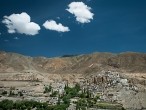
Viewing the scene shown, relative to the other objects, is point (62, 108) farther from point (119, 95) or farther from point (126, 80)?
point (126, 80)

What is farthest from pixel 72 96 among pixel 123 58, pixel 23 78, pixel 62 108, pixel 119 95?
pixel 123 58

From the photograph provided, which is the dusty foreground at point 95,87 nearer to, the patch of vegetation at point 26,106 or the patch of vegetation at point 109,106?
the patch of vegetation at point 109,106

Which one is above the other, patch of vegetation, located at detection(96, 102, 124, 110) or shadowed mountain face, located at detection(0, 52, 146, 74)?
shadowed mountain face, located at detection(0, 52, 146, 74)

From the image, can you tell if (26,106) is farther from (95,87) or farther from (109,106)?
(95,87)

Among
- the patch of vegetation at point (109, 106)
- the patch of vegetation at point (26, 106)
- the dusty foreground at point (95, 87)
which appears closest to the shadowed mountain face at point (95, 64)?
the dusty foreground at point (95, 87)

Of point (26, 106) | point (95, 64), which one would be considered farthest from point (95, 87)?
point (95, 64)

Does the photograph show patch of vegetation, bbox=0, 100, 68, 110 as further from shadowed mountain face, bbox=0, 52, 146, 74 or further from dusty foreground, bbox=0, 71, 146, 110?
shadowed mountain face, bbox=0, 52, 146, 74

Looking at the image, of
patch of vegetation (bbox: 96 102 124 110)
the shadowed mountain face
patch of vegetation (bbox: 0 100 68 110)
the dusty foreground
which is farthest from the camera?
the shadowed mountain face

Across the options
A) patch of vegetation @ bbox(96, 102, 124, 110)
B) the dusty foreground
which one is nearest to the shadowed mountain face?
the dusty foreground
